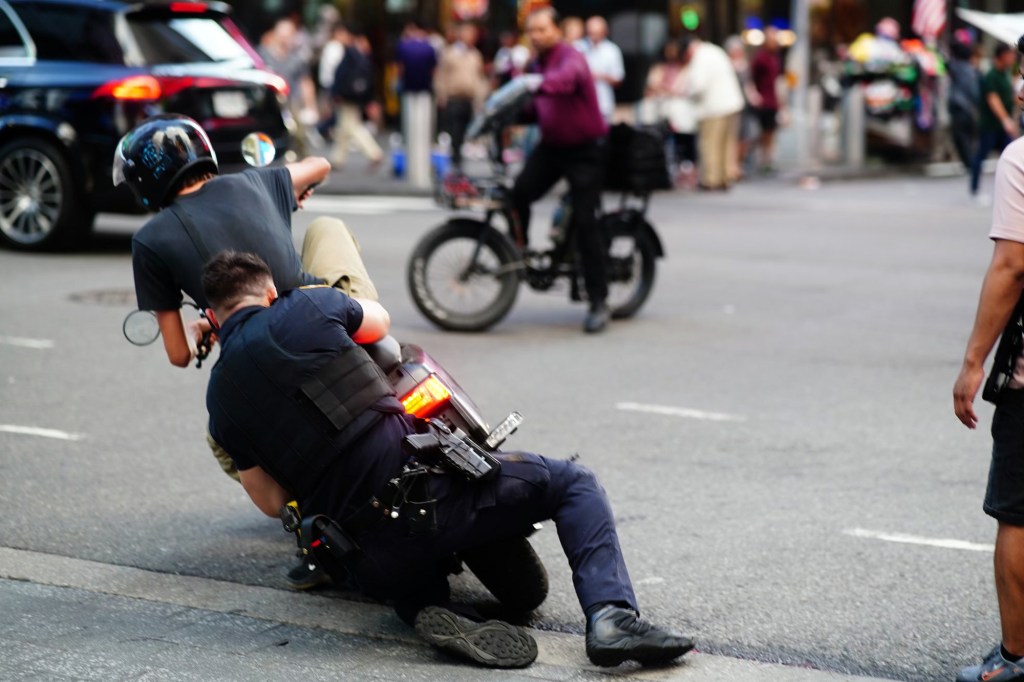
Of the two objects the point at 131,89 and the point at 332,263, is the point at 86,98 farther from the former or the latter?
the point at 332,263

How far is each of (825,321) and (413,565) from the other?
21.3 feet

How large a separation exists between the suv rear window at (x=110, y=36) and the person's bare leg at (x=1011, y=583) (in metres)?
10.2

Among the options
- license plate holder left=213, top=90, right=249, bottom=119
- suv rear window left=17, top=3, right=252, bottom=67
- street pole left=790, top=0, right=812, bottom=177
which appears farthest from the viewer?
street pole left=790, top=0, right=812, bottom=177

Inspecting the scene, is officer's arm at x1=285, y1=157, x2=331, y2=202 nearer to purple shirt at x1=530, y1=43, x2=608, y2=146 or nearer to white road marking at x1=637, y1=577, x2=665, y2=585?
white road marking at x1=637, y1=577, x2=665, y2=585

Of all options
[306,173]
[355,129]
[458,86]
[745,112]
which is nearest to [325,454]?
[306,173]

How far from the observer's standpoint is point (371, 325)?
4.72m

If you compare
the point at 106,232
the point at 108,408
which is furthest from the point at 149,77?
the point at 108,408

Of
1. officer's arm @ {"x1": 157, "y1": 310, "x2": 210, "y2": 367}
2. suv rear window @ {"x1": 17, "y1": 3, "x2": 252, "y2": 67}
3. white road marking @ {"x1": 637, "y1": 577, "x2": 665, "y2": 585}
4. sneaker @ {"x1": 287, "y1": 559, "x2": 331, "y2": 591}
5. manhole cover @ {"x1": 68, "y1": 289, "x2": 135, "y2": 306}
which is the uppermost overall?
suv rear window @ {"x1": 17, "y1": 3, "x2": 252, "y2": 67}

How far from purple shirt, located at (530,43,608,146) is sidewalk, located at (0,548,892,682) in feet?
17.3

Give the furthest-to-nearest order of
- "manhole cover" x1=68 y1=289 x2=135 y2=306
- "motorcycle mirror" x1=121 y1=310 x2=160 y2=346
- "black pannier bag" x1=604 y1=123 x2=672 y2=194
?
"manhole cover" x1=68 y1=289 x2=135 y2=306 < "black pannier bag" x1=604 y1=123 x2=672 y2=194 < "motorcycle mirror" x1=121 y1=310 x2=160 y2=346

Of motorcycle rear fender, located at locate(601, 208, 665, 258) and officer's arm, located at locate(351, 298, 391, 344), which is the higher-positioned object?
officer's arm, located at locate(351, 298, 391, 344)

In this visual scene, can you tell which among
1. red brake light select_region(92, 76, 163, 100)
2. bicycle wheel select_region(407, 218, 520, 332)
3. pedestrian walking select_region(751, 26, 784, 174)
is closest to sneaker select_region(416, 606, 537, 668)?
bicycle wheel select_region(407, 218, 520, 332)

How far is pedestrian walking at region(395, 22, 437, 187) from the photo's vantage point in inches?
790

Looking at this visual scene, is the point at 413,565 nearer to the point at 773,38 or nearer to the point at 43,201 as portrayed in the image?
the point at 43,201
